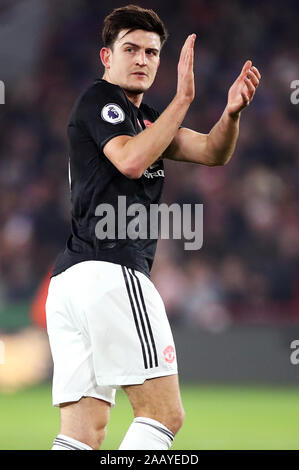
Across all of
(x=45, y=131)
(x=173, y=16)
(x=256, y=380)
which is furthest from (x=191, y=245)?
(x=173, y=16)

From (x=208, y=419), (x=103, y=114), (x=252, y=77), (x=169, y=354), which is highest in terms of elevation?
(x=252, y=77)

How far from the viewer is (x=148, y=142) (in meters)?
3.48

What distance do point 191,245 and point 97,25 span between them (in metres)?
4.50

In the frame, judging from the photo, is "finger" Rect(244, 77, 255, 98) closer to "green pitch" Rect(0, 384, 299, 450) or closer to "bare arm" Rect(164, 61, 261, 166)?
"bare arm" Rect(164, 61, 261, 166)

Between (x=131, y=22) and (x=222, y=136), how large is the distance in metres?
0.67

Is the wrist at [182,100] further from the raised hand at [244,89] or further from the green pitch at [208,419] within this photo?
the green pitch at [208,419]

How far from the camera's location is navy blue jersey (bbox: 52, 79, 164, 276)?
368cm

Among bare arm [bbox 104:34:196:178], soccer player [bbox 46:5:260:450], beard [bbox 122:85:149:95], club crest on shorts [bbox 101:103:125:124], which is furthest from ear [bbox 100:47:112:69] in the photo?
bare arm [bbox 104:34:196:178]

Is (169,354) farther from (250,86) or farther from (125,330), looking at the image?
(250,86)

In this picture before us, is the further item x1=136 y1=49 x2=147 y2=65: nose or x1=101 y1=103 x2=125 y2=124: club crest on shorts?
x1=136 y1=49 x2=147 y2=65: nose

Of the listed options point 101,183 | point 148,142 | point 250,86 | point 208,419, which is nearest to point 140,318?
point 101,183

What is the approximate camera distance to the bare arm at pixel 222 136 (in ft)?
12.6

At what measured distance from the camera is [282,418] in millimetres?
7637

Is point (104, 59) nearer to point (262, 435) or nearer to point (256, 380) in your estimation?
point (262, 435)
